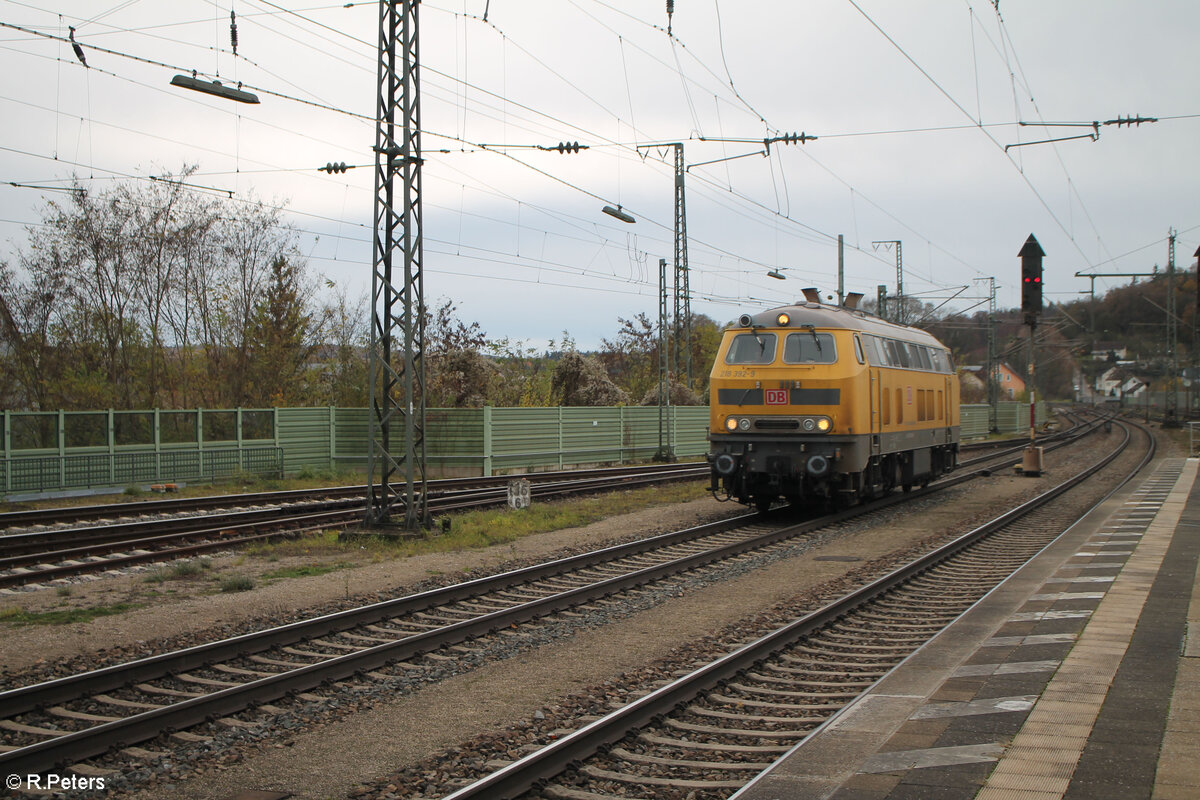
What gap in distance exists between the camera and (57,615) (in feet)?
31.3

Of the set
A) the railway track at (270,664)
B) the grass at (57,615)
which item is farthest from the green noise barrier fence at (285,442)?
the railway track at (270,664)

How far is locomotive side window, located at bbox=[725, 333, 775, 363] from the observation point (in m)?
17.2

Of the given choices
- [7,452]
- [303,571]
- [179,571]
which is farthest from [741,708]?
[7,452]

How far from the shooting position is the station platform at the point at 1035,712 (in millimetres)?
4699

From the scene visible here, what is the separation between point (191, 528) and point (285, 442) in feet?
42.3

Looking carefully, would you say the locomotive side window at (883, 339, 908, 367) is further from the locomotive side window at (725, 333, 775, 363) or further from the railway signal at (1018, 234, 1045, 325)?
the railway signal at (1018, 234, 1045, 325)

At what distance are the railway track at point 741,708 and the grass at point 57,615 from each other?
20.0ft

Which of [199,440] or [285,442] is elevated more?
[199,440]

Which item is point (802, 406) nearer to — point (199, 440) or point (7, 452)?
point (199, 440)

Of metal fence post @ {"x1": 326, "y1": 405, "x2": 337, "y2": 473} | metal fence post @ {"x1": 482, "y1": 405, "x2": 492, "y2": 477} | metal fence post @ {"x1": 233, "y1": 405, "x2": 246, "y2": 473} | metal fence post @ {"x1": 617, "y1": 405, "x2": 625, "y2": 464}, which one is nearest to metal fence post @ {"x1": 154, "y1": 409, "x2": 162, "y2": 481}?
metal fence post @ {"x1": 233, "y1": 405, "x2": 246, "y2": 473}

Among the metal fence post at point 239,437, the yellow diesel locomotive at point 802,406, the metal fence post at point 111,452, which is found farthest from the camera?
the metal fence post at point 239,437

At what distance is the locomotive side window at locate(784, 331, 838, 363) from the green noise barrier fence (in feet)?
34.1

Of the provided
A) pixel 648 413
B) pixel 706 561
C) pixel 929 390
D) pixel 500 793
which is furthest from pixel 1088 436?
pixel 500 793

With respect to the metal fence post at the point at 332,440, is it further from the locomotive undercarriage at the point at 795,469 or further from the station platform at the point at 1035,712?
the station platform at the point at 1035,712
